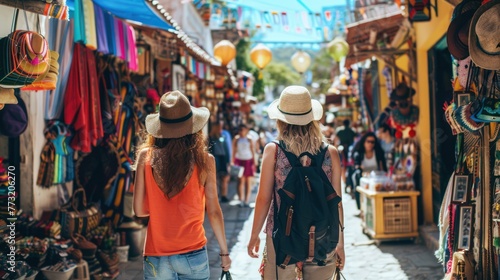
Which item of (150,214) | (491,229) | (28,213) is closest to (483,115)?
(491,229)

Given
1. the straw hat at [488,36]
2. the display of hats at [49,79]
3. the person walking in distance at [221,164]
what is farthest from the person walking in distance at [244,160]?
the straw hat at [488,36]

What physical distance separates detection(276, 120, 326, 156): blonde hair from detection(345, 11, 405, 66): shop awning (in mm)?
5997

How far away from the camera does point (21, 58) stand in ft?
14.4

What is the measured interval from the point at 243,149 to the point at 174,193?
9.41m

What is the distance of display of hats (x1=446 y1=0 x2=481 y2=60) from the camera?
482cm

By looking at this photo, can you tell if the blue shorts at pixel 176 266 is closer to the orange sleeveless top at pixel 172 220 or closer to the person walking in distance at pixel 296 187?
the orange sleeveless top at pixel 172 220

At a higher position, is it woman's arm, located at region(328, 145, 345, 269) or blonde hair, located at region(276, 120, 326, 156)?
blonde hair, located at region(276, 120, 326, 156)

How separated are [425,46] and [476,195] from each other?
4552 millimetres

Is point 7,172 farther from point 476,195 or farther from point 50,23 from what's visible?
point 476,195

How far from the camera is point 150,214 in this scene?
3.65m

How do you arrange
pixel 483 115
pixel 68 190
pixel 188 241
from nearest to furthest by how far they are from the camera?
pixel 188 241 < pixel 483 115 < pixel 68 190

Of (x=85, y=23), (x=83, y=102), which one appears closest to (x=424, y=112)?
(x=83, y=102)

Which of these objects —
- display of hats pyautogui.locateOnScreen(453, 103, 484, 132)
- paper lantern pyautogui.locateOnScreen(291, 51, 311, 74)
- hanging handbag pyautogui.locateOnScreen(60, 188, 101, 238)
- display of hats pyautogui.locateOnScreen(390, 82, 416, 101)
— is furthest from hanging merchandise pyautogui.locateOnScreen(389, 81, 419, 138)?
hanging handbag pyautogui.locateOnScreen(60, 188, 101, 238)

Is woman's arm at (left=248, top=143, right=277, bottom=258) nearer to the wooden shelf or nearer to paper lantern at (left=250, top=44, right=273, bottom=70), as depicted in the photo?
the wooden shelf
